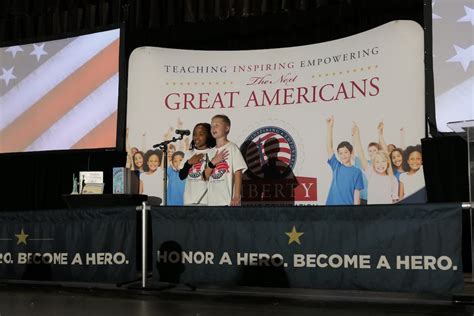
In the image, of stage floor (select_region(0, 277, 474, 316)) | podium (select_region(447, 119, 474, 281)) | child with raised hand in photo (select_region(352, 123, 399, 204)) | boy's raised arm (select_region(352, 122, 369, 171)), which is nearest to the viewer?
stage floor (select_region(0, 277, 474, 316))

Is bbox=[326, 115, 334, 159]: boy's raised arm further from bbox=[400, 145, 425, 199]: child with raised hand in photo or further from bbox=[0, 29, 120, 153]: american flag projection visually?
bbox=[0, 29, 120, 153]: american flag projection

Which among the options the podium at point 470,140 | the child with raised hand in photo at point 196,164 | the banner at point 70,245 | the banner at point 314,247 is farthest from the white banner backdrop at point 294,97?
the banner at point 70,245

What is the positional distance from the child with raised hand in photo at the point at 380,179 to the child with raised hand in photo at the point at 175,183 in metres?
2.29

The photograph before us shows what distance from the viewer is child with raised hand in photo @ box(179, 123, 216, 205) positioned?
6582 millimetres

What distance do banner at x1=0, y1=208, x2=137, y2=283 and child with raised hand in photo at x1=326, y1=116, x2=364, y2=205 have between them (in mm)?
2449

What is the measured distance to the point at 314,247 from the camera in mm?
4066

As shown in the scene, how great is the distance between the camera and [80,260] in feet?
15.5

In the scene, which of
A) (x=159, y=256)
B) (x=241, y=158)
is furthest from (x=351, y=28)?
(x=159, y=256)

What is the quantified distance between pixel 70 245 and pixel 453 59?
13.8ft

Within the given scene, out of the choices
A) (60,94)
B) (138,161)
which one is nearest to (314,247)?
(138,161)

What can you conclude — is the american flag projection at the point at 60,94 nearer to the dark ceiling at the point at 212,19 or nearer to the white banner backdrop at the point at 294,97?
A: the dark ceiling at the point at 212,19

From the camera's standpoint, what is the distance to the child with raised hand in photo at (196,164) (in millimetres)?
6582

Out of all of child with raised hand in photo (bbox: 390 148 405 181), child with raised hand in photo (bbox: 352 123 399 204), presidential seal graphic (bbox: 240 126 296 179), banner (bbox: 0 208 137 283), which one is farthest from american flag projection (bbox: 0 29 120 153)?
child with raised hand in photo (bbox: 390 148 405 181)

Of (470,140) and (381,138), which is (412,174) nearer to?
(381,138)
